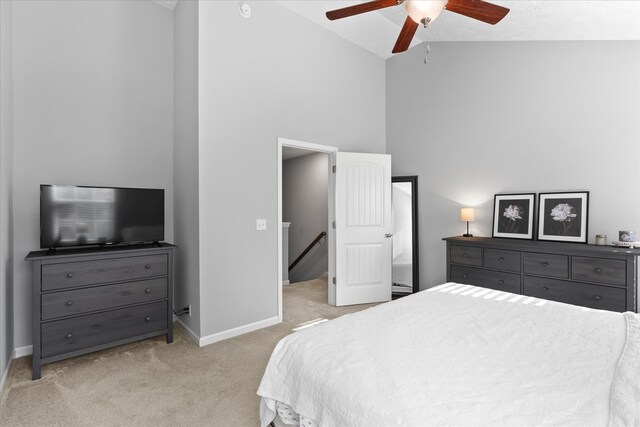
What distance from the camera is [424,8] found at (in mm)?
1845

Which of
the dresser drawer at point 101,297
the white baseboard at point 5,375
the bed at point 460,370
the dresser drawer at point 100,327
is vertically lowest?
the white baseboard at point 5,375

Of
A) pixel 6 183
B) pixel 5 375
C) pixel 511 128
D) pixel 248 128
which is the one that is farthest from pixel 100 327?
pixel 511 128

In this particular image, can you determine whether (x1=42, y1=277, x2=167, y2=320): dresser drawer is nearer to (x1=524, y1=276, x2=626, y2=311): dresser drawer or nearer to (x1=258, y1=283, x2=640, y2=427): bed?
(x1=258, y1=283, x2=640, y2=427): bed

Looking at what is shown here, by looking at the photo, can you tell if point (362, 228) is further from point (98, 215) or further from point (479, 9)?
point (98, 215)

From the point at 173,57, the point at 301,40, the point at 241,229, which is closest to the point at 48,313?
the point at 241,229

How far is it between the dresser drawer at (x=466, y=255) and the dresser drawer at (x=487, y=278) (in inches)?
2.7

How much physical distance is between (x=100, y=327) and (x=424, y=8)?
3.33 metres

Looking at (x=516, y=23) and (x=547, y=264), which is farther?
(x=516, y=23)

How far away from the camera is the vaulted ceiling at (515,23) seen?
264 centimetres

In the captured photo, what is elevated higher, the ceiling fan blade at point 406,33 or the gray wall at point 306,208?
the ceiling fan blade at point 406,33

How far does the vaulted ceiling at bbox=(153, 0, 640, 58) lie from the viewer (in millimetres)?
2641

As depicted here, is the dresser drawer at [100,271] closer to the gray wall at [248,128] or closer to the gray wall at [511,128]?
the gray wall at [248,128]

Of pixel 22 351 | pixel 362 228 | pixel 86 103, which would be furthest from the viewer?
pixel 362 228

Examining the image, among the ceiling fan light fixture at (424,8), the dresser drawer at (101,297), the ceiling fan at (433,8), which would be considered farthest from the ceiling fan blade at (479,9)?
the dresser drawer at (101,297)
